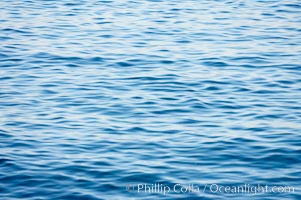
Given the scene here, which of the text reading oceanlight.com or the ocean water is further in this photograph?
the ocean water

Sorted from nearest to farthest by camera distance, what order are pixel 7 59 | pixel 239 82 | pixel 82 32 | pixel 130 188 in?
1. pixel 130 188
2. pixel 239 82
3. pixel 7 59
4. pixel 82 32

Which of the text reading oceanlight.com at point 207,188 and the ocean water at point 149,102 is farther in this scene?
the ocean water at point 149,102

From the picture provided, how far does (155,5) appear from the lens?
24.4 m

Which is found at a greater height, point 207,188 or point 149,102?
point 149,102

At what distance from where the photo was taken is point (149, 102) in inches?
587

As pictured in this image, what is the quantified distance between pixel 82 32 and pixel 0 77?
464cm

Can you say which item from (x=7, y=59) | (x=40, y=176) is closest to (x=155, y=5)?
(x=7, y=59)

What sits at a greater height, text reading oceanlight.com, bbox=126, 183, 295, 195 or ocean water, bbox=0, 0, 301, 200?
ocean water, bbox=0, 0, 301, 200

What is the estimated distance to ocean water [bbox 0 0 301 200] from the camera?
11383 millimetres

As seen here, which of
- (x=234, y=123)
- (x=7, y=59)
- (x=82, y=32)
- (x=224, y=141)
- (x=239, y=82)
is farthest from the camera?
(x=82, y=32)

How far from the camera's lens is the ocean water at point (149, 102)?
11.4 m

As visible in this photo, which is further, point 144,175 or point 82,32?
point 82,32

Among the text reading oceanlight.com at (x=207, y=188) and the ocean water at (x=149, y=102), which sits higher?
the ocean water at (x=149, y=102)

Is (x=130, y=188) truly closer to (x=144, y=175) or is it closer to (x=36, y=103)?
(x=144, y=175)
